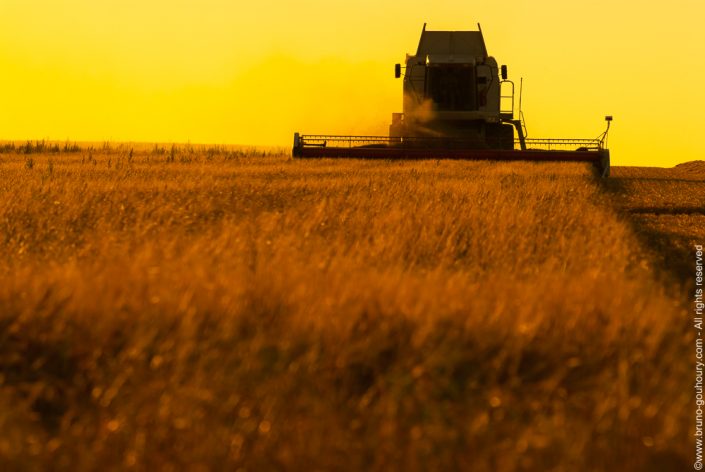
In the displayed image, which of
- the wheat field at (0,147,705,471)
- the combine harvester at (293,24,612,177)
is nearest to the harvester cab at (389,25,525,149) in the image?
the combine harvester at (293,24,612,177)

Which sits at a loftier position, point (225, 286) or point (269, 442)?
point (225, 286)

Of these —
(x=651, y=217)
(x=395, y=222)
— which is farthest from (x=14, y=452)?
(x=651, y=217)

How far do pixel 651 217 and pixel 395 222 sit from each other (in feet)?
20.4

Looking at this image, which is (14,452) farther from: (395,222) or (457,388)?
(395,222)

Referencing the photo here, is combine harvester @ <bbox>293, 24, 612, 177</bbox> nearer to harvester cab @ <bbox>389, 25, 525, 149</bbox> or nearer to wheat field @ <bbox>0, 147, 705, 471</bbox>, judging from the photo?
harvester cab @ <bbox>389, 25, 525, 149</bbox>

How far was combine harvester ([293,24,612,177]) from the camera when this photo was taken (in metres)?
25.8

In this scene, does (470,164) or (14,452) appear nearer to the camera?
(14,452)

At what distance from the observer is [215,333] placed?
465cm

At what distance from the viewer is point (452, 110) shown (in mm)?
26453

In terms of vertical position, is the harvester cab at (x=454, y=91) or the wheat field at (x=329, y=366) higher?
the harvester cab at (x=454, y=91)

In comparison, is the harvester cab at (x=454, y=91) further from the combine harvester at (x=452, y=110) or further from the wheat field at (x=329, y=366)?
the wheat field at (x=329, y=366)

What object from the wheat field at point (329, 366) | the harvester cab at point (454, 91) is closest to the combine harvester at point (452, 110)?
the harvester cab at point (454, 91)

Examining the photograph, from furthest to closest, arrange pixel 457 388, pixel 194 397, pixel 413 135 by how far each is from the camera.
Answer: pixel 413 135 < pixel 457 388 < pixel 194 397

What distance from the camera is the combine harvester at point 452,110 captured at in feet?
84.7
